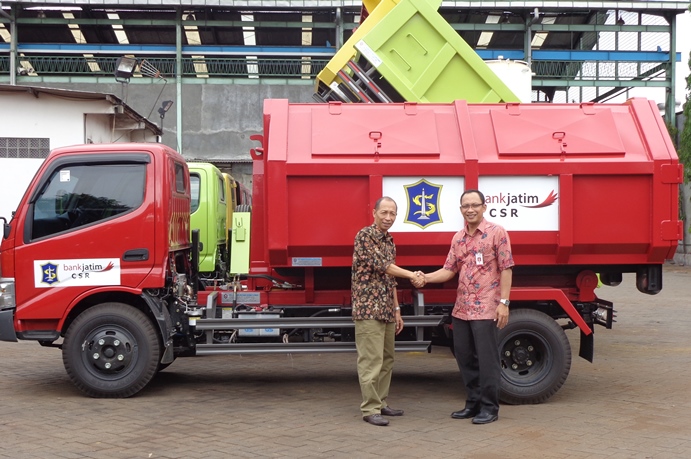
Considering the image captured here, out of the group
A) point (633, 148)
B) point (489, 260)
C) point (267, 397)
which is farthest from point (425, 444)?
point (633, 148)

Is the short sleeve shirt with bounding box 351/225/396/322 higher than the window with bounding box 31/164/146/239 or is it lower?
lower

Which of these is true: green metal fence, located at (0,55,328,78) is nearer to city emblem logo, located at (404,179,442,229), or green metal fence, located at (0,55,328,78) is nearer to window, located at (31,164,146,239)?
window, located at (31,164,146,239)

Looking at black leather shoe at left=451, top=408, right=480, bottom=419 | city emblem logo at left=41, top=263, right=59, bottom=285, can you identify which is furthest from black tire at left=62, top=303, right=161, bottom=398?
black leather shoe at left=451, top=408, right=480, bottom=419

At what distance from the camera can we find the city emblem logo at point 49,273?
7328 mm

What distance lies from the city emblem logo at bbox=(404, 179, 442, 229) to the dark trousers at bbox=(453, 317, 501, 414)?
972mm

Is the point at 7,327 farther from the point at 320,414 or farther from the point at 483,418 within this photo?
the point at 483,418

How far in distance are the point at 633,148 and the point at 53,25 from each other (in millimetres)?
25214

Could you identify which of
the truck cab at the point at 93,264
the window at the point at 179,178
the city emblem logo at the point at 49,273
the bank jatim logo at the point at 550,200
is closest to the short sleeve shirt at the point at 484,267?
the bank jatim logo at the point at 550,200

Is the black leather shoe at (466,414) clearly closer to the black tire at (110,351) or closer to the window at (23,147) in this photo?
the black tire at (110,351)

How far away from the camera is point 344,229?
7.16 meters

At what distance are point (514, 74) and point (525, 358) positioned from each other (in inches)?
209

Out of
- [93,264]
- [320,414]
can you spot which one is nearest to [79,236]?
[93,264]

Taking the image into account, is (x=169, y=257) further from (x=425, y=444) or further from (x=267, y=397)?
(x=425, y=444)

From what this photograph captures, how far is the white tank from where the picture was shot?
11.2 metres
